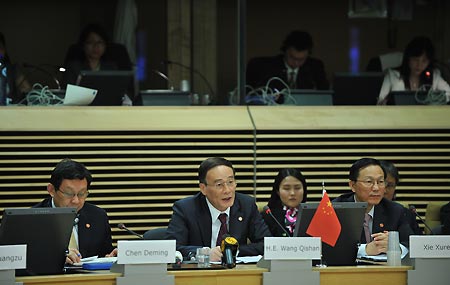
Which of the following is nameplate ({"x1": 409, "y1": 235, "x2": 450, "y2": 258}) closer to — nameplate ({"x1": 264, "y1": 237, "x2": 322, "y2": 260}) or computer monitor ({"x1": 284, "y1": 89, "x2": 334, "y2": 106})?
nameplate ({"x1": 264, "y1": 237, "x2": 322, "y2": 260})

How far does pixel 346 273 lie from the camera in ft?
19.6

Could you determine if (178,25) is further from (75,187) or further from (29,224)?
(29,224)

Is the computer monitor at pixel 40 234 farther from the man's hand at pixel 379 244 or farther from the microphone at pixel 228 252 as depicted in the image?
the man's hand at pixel 379 244

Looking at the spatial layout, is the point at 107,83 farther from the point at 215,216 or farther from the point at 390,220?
the point at 390,220

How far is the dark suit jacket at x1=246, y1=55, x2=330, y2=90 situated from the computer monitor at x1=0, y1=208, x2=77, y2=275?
4453 millimetres

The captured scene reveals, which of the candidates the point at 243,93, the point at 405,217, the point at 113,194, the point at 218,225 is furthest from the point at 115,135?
the point at 405,217

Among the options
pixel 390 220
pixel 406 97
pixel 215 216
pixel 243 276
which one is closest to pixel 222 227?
pixel 215 216

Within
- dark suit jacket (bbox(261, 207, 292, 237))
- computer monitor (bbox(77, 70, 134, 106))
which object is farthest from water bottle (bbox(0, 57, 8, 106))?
dark suit jacket (bbox(261, 207, 292, 237))

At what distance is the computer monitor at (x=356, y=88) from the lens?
9.39 m

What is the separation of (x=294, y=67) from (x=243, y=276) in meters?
4.79

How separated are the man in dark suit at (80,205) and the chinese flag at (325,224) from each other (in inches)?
52.0

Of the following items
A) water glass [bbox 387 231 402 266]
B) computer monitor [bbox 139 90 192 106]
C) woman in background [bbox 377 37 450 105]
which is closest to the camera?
water glass [bbox 387 231 402 266]

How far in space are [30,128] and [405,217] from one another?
3033 mm

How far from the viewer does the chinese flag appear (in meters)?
6.21
